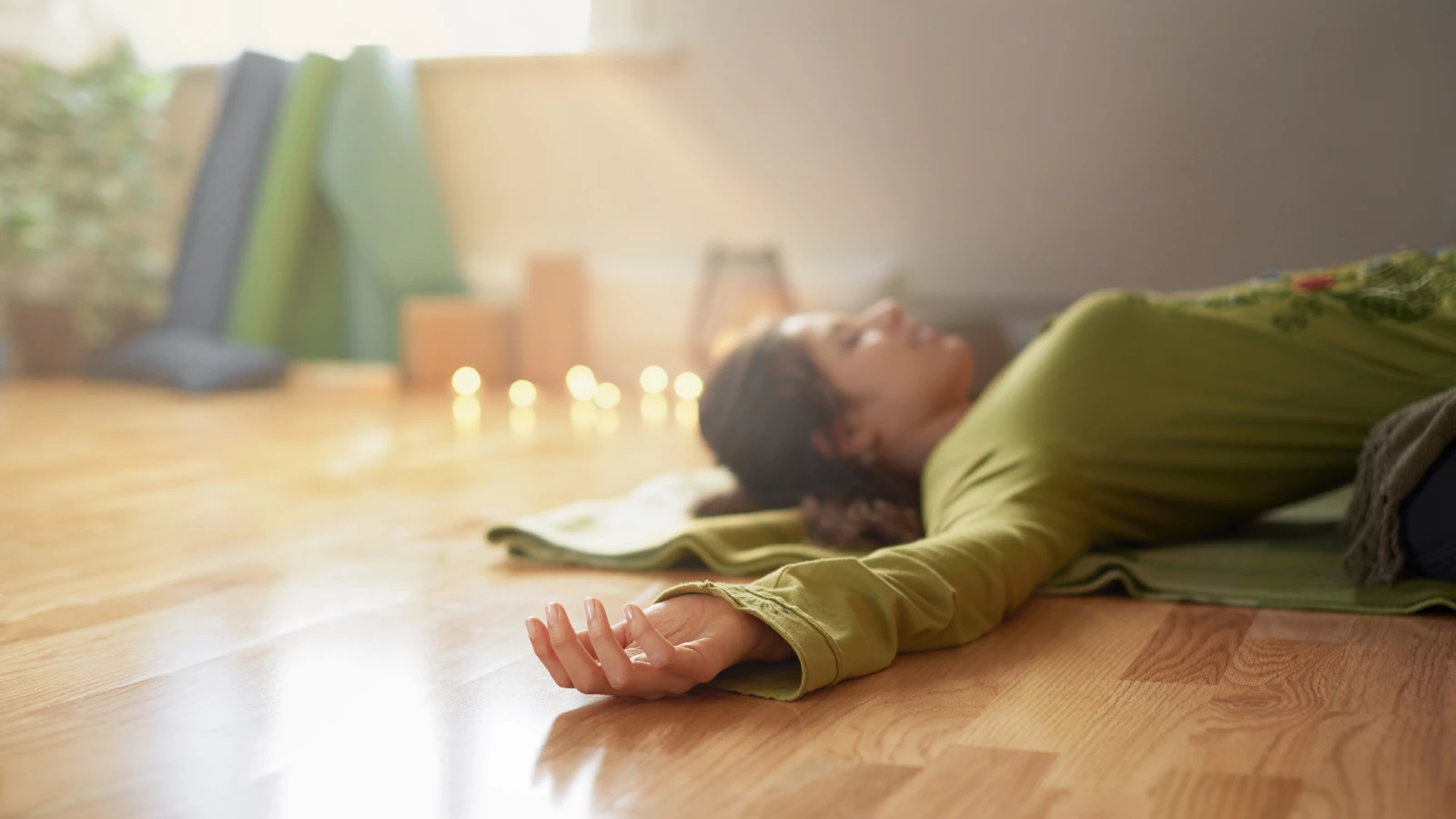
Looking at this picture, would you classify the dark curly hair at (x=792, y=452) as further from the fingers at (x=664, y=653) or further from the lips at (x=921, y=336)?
the fingers at (x=664, y=653)

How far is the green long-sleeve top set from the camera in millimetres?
1498

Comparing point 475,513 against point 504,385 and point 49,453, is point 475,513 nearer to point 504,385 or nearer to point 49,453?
point 49,453

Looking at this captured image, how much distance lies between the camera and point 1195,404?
1.54m

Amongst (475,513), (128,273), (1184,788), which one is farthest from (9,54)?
(1184,788)

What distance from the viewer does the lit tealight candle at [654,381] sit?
3.74 metres

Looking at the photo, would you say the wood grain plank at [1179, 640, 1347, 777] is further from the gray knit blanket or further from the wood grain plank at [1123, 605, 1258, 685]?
the gray knit blanket

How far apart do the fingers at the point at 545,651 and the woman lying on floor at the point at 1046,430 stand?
168 mm

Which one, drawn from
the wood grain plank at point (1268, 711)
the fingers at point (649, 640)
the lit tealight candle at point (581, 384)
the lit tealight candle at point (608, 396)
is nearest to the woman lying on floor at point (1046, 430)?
the fingers at point (649, 640)

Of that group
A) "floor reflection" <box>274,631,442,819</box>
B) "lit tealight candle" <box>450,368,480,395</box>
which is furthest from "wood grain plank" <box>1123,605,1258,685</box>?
"lit tealight candle" <box>450,368,480,395</box>

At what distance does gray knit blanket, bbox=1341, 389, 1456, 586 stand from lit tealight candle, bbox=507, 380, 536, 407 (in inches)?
93.4

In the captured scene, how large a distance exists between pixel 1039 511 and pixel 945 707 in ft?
1.35

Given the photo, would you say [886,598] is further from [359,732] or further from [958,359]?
[958,359]

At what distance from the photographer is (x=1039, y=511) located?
56.2 inches

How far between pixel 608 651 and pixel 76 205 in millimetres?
3622
